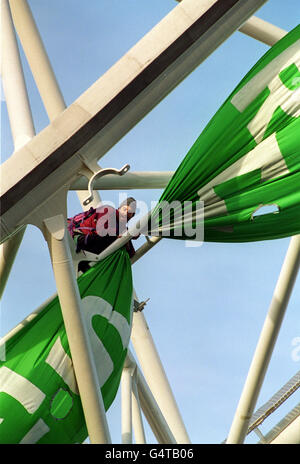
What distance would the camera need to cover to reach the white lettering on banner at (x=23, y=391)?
10.2 metres

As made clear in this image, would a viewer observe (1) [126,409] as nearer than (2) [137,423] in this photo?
Yes

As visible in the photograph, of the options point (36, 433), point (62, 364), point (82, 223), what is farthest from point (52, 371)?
point (82, 223)

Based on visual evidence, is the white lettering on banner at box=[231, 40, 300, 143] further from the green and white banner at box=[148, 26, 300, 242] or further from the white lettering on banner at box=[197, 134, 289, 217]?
the white lettering on banner at box=[197, 134, 289, 217]

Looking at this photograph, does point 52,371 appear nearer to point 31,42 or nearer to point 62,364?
point 62,364

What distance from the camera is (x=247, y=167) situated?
1095cm

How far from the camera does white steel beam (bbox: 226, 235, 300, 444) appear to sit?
44.8ft

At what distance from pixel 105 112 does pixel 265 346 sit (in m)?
6.18

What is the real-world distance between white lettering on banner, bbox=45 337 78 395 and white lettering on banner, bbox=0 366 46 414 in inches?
14.4

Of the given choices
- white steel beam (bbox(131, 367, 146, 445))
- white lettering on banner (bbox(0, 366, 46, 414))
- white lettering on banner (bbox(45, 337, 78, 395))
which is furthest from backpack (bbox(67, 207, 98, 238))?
white steel beam (bbox(131, 367, 146, 445))

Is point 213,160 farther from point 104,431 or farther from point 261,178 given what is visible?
point 104,431

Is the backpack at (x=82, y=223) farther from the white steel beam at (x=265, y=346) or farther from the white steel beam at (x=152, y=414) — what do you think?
the white steel beam at (x=265, y=346)

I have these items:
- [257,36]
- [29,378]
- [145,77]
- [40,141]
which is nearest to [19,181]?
[40,141]

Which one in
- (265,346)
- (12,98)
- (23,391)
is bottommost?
(23,391)

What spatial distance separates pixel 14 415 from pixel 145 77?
4.60m
